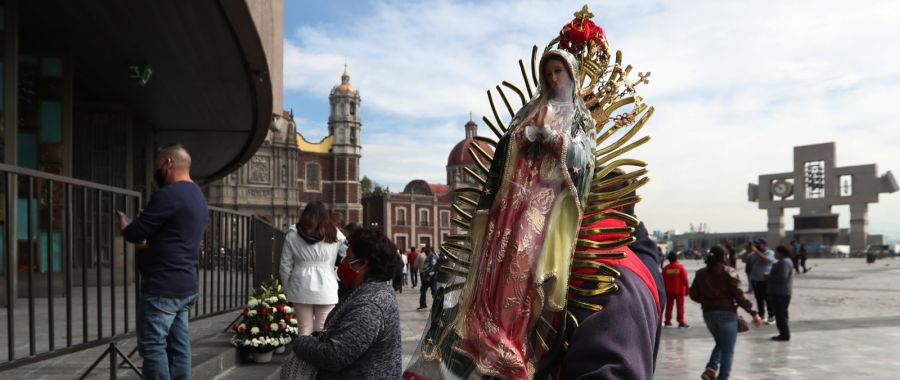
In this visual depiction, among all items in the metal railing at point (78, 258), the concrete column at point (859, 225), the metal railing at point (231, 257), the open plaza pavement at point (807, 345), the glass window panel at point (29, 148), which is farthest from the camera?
the concrete column at point (859, 225)

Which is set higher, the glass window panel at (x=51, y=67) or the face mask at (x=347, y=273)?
the glass window panel at (x=51, y=67)

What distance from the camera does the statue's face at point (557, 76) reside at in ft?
5.55

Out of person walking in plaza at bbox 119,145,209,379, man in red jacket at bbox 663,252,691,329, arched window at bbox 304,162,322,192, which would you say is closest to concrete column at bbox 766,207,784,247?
arched window at bbox 304,162,322,192

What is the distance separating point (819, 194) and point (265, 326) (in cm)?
7619

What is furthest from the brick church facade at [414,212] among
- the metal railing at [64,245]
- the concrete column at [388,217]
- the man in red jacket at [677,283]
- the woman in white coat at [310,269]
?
the metal railing at [64,245]

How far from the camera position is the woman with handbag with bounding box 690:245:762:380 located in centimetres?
723

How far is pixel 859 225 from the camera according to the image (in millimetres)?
68438

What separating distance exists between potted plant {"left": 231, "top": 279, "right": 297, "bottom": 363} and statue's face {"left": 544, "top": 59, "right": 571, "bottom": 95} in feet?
19.2

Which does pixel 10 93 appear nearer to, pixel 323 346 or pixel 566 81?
pixel 323 346

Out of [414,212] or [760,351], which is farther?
[414,212]

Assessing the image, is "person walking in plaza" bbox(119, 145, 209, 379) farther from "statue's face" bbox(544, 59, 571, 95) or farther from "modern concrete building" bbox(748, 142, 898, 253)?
"modern concrete building" bbox(748, 142, 898, 253)

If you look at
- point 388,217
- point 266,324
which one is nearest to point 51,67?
point 266,324

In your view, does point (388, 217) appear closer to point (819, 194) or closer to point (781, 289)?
point (819, 194)

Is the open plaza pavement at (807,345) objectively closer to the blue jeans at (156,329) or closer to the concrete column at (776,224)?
the blue jeans at (156,329)
